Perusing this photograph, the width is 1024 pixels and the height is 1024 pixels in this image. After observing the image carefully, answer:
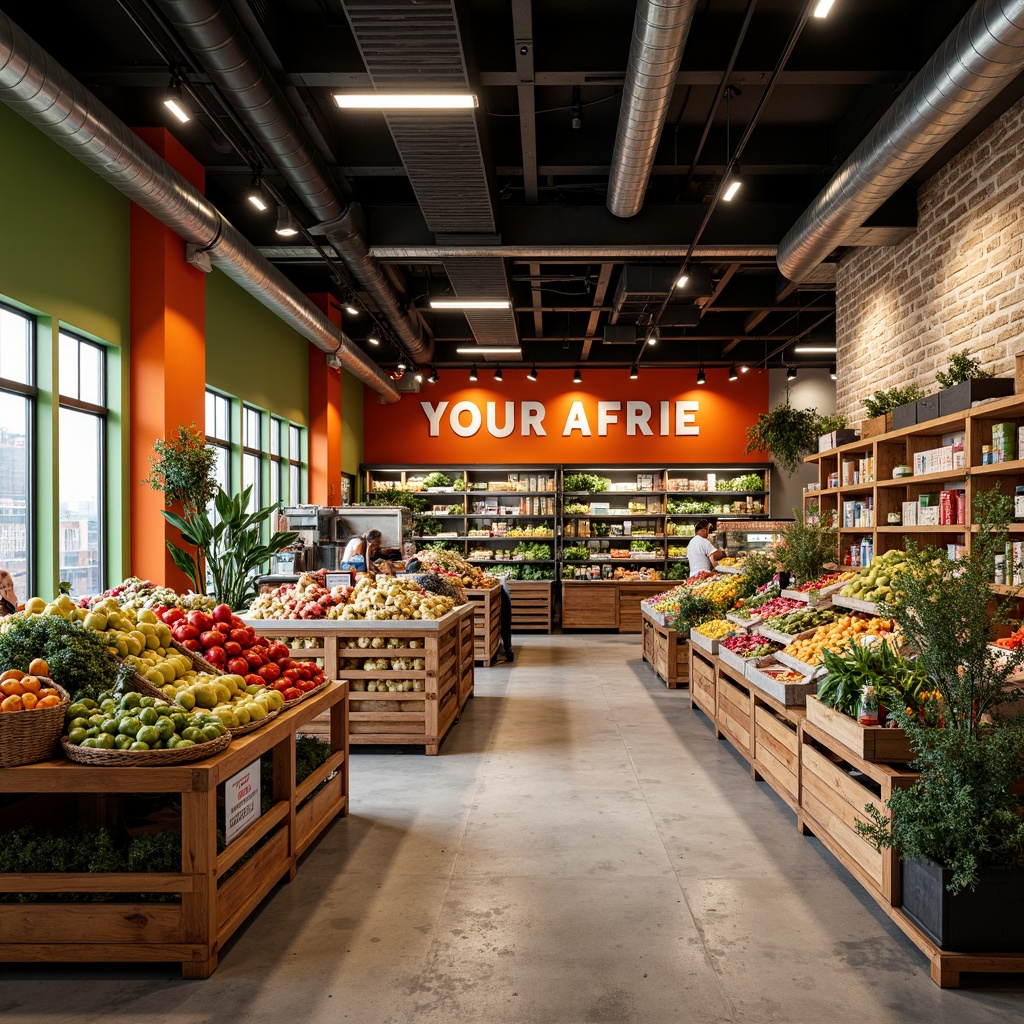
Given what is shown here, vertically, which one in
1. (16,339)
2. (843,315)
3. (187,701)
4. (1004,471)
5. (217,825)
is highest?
(843,315)

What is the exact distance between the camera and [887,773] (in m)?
3.24

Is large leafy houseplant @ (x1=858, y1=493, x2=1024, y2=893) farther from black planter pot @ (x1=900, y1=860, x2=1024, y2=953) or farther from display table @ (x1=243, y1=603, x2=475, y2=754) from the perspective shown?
display table @ (x1=243, y1=603, x2=475, y2=754)

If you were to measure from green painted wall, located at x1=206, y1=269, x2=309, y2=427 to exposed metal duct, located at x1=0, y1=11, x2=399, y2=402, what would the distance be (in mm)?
624

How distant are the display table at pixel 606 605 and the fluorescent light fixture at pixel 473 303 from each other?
5.18 meters

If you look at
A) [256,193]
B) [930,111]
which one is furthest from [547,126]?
[930,111]

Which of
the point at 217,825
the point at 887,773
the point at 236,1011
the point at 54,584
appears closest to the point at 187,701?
the point at 217,825

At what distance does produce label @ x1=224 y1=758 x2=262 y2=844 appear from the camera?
313 cm

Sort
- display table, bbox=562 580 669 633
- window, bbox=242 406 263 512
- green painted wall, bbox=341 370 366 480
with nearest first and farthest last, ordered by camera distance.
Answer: window, bbox=242 406 263 512
display table, bbox=562 580 669 633
green painted wall, bbox=341 370 366 480

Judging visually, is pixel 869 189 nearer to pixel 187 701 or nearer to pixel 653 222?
pixel 653 222

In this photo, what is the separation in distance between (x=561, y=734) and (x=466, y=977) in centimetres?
372

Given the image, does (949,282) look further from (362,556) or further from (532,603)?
(532,603)

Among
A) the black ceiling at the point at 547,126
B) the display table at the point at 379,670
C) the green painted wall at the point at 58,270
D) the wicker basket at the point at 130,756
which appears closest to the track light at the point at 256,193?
the black ceiling at the point at 547,126

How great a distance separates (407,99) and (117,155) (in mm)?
1907

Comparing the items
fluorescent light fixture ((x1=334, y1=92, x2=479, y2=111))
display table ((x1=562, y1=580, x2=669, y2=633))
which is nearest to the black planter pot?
fluorescent light fixture ((x1=334, y1=92, x2=479, y2=111))
